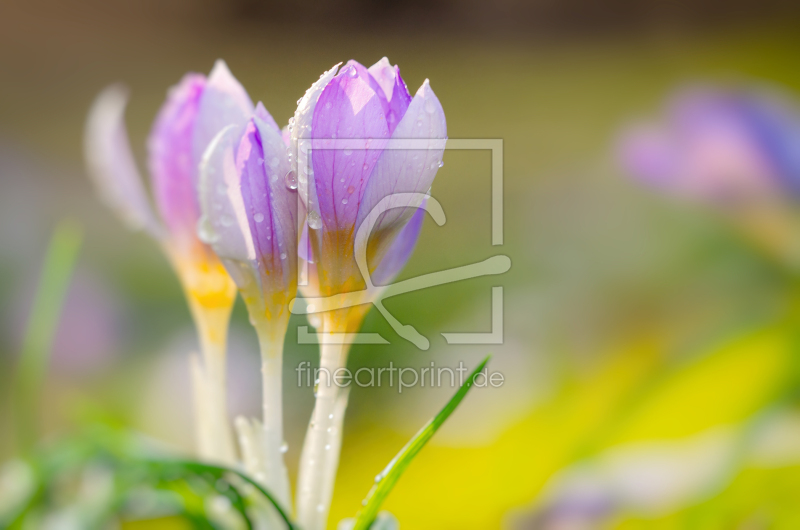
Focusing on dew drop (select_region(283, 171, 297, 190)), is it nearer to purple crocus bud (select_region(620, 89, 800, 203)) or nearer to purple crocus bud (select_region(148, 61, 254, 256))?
purple crocus bud (select_region(148, 61, 254, 256))

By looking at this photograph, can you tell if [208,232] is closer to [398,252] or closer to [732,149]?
[398,252]

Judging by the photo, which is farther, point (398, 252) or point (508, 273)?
point (508, 273)

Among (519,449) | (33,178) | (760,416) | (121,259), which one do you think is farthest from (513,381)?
(33,178)

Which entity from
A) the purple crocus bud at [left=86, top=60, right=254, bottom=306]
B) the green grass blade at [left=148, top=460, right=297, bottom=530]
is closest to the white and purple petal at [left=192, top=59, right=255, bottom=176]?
the purple crocus bud at [left=86, top=60, right=254, bottom=306]

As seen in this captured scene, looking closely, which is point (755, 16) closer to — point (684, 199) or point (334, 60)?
point (684, 199)

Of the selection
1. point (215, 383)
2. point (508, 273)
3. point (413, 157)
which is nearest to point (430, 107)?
point (413, 157)

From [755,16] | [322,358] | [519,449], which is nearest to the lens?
[322,358]

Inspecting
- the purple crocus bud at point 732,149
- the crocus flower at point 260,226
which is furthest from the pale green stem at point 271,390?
the purple crocus bud at point 732,149
